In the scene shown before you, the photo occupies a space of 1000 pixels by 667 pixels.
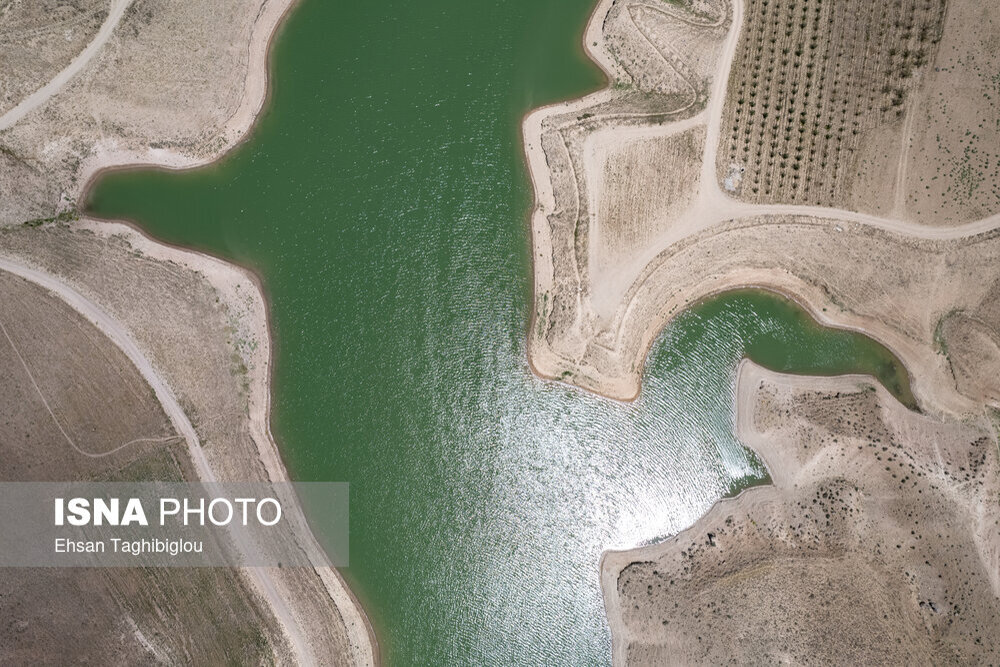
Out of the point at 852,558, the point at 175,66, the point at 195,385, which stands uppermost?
the point at 175,66

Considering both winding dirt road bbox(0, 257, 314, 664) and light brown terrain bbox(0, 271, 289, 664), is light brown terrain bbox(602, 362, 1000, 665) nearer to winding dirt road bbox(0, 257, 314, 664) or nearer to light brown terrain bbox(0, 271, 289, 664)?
winding dirt road bbox(0, 257, 314, 664)

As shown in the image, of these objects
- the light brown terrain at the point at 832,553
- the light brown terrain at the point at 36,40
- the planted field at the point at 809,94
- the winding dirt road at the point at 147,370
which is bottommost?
the light brown terrain at the point at 832,553

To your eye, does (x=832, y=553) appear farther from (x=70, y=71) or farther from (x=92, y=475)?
(x=70, y=71)

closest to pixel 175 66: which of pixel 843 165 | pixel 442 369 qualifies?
pixel 442 369

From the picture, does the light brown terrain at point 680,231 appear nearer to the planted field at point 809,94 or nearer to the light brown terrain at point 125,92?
the planted field at point 809,94

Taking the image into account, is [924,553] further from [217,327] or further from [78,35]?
[78,35]

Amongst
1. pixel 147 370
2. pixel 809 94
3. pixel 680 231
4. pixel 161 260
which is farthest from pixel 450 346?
pixel 809 94

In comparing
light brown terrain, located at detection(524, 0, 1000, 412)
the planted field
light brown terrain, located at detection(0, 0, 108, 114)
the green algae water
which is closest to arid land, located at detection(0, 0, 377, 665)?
light brown terrain, located at detection(0, 0, 108, 114)

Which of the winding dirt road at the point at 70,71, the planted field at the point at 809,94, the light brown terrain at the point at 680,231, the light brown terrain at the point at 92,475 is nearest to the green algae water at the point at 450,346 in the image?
the light brown terrain at the point at 680,231
